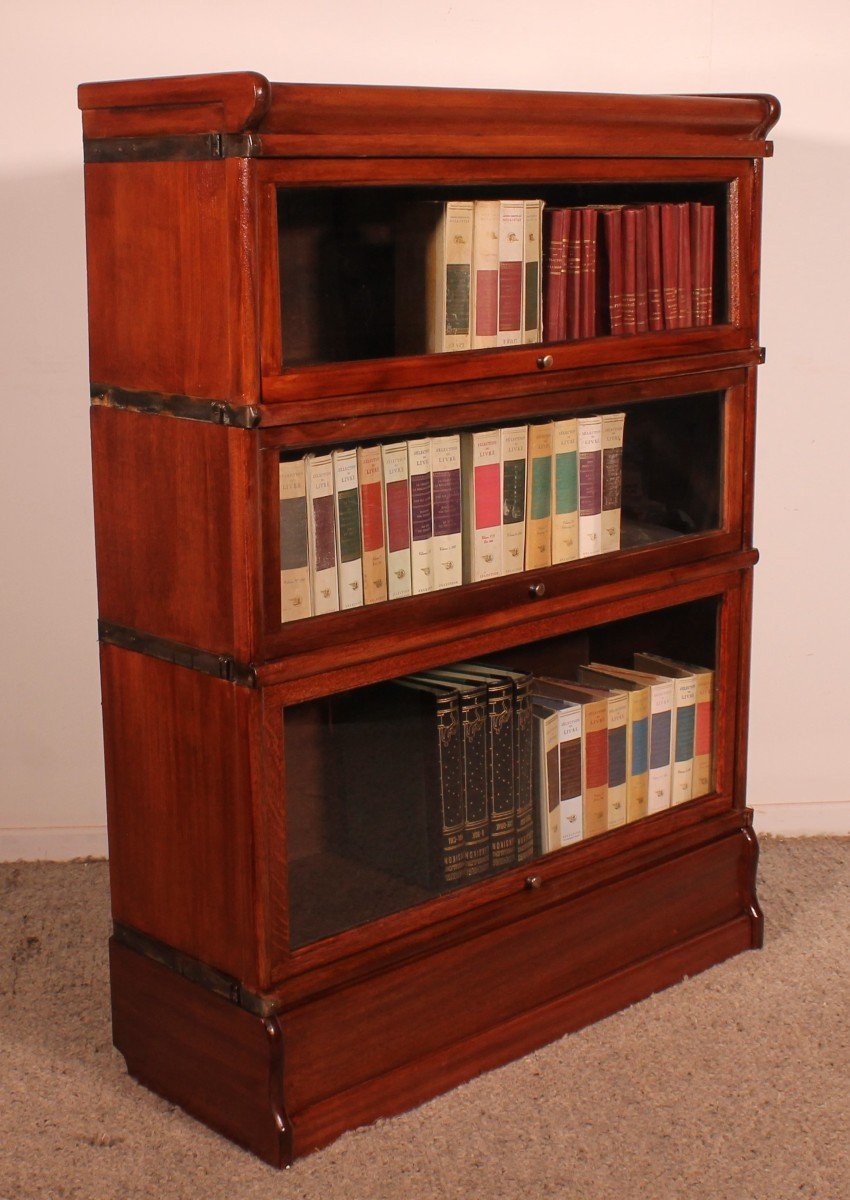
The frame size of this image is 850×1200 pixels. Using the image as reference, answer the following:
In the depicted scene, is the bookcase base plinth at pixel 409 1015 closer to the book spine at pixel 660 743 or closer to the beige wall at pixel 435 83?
the book spine at pixel 660 743

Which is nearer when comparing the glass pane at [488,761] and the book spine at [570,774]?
the glass pane at [488,761]

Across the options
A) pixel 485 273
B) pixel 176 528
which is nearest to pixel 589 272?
pixel 485 273

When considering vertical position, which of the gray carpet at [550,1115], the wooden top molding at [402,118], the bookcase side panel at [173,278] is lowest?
the gray carpet at [550,1115]

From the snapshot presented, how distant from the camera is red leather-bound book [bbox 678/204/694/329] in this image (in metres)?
2.50

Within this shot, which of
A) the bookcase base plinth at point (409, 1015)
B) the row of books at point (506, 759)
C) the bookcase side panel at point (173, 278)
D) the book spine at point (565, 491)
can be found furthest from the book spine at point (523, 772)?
the bookcase side panel at point (173, 278)

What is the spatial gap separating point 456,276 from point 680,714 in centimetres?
Answer: 96

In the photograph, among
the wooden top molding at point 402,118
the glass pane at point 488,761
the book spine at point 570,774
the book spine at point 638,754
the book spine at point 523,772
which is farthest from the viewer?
the book spine at point 638,754

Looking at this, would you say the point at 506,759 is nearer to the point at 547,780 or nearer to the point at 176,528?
the point at 547,780

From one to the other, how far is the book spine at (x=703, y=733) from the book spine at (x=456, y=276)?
0.87 metres

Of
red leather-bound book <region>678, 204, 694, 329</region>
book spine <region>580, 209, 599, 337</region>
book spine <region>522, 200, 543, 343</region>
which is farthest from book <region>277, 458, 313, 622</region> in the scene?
red leather-bound book <region>678, 204, 694, 329</region>

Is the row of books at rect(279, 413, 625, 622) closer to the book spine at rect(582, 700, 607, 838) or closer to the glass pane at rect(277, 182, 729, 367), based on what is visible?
the glass pane at rect(277, 182, 729, 367)

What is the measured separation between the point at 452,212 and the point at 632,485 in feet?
2.00

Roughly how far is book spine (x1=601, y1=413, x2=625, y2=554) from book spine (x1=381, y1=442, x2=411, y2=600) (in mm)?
425

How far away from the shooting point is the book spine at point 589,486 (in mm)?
2459
